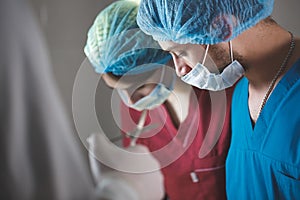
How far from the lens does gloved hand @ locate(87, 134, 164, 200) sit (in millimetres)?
1203

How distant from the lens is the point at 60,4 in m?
1.24

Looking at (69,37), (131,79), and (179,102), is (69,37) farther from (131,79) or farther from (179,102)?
(179,102)

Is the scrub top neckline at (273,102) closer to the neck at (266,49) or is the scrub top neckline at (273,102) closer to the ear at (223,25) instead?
the neck at (266,49)

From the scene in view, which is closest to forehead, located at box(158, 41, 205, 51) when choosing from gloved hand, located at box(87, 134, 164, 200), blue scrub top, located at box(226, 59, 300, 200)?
blue scrub top, located at box(226, 59, 300, 200)

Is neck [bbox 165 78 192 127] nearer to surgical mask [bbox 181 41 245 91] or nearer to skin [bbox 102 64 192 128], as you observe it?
skin [bbox 102 64 192 128]

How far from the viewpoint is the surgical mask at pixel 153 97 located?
111 centimetres

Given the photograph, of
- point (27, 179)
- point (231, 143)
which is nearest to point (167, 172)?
point (231, 143)

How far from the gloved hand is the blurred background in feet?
0.24

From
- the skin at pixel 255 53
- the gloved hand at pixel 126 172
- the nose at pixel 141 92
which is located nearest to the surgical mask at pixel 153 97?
the nose at pixel 141 92

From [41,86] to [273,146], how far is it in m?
0.78

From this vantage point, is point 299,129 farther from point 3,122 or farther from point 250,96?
point 3,122

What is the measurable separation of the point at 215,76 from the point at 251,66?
0.08 metres

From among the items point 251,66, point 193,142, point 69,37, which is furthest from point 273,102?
point 69,37

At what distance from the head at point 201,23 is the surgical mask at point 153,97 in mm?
274
